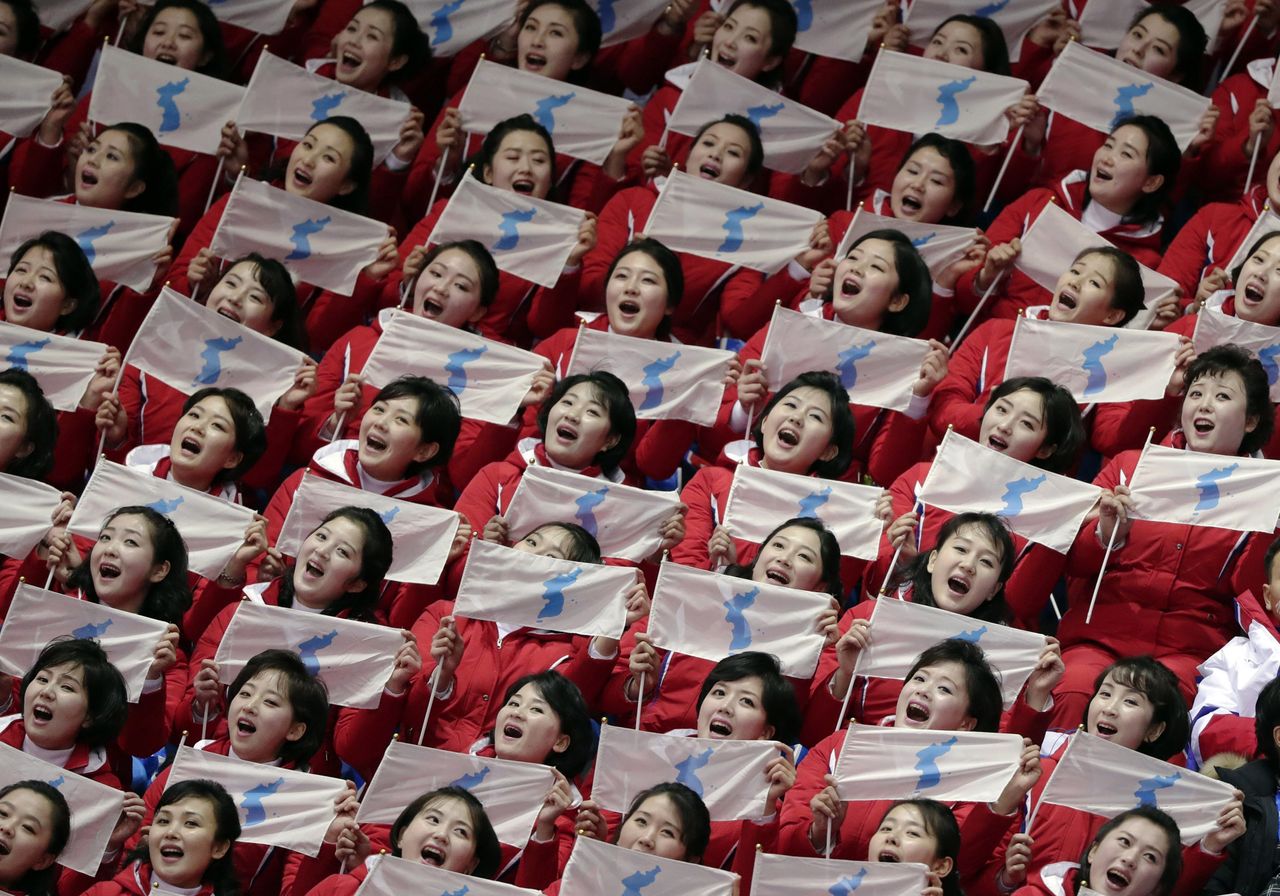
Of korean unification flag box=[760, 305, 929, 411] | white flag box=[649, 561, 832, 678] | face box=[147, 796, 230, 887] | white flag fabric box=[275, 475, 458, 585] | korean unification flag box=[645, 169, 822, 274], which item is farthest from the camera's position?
korean unification flag box=[645, 169, 822, 274]

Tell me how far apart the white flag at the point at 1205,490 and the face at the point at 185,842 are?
2671mm

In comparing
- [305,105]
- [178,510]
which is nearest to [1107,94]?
[305,105]

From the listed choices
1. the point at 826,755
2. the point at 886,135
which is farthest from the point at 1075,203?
the point at 826,755

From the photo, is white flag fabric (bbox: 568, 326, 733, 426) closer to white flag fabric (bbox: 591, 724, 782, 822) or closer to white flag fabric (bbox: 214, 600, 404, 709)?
white flag fabric (bbox: 214, 600, 404, 709)

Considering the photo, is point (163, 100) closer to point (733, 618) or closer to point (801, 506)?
point (801, 506)

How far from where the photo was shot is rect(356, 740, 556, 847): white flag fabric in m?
5.90

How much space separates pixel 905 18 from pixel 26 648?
3.88m

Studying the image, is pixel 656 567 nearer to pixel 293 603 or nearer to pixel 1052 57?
pixel 293 603

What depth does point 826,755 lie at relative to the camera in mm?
6117

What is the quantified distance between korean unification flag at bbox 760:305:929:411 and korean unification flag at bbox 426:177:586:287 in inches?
34.1

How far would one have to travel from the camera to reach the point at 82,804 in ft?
19.5

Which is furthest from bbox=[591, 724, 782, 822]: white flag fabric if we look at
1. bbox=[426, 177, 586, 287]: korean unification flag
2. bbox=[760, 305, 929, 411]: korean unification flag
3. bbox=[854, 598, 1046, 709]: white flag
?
bbox=[426, 177, 586, 287]: korean unification flag

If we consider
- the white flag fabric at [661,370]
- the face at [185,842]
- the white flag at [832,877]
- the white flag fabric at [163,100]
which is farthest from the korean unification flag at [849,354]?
the face at [185,842]

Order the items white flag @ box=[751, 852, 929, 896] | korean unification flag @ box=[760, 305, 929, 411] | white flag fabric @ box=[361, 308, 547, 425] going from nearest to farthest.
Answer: white flag @ box=[751, 852, 929, 896], korean unification flag @ box=[760, 305, 929, 411], white flag fabric @ box=[361, 308, 547, 425]
